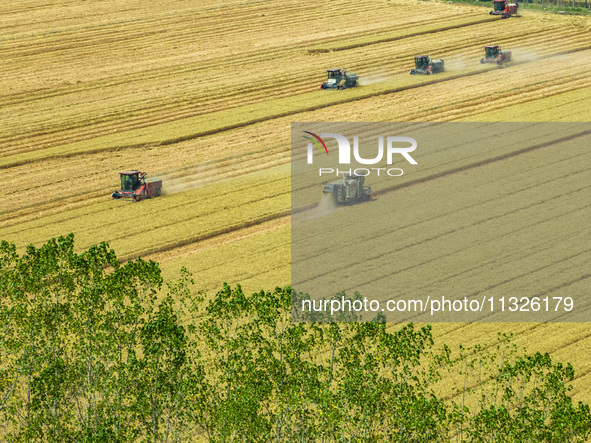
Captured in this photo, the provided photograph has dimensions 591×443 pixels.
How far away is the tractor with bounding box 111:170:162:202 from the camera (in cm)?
5075

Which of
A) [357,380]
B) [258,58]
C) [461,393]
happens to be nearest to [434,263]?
[461,393]

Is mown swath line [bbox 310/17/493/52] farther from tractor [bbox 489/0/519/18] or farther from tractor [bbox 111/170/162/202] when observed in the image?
tractor [bbox 111/170/162/202]

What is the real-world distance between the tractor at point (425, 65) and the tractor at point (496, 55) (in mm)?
4277

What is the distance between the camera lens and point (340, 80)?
70938mm

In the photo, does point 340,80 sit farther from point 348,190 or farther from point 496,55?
point 348,190

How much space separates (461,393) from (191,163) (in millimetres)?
28433

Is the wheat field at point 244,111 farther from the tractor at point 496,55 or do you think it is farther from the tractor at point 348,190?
the tractor at point 348,190

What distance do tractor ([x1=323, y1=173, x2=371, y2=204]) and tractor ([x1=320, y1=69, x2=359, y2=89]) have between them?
23.1 metres

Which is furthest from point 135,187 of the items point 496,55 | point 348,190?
point 496,55

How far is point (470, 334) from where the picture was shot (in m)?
35.9

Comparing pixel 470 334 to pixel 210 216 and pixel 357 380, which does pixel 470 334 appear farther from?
pixel 210 216

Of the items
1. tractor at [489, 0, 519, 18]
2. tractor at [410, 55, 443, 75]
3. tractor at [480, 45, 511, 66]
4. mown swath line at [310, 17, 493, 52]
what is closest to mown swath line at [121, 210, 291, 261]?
tractor at [410, 55, 443, 75]

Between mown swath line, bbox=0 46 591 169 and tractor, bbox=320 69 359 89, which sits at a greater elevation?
tractor, bbox=320 69 359 89

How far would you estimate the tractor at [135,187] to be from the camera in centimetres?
5075
